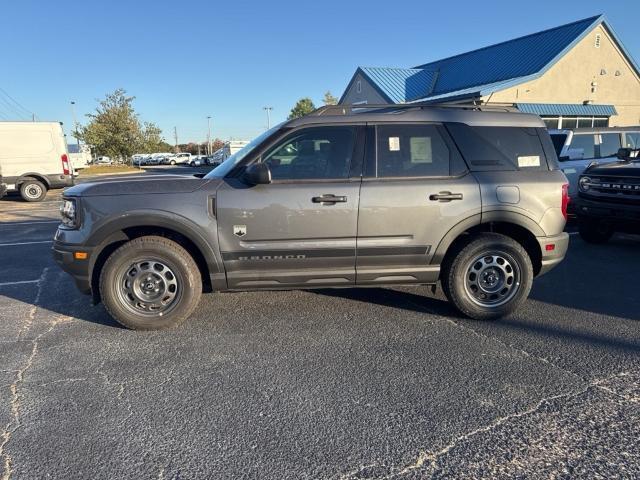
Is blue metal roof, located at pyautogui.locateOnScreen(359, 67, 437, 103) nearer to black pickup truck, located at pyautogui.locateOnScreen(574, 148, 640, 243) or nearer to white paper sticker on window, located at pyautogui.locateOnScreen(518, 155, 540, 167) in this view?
black pickup truck, located at pyautogui.locateOnScreen(574, 148, 640, 243)

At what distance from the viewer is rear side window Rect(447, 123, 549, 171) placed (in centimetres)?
423

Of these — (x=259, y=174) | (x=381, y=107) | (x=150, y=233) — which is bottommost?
(x=150, y=233)

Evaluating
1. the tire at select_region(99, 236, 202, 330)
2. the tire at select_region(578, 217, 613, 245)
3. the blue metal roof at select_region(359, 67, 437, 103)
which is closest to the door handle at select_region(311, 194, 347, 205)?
the tire at select_region(99, 236, 202, 330)

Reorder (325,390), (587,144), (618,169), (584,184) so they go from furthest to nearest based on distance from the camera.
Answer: (587,144) < (584,184) < (618,169) < (325,390)

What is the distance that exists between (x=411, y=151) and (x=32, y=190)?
597 inches

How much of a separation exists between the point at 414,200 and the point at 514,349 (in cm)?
151

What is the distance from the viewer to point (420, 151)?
13.8ft

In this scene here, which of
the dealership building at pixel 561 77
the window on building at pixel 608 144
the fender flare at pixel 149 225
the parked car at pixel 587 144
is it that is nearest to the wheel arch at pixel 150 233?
the fender flare at pixel 149 225

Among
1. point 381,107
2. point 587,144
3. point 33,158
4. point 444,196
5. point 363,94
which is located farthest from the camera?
point 363,94

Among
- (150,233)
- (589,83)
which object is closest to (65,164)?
(150,233)

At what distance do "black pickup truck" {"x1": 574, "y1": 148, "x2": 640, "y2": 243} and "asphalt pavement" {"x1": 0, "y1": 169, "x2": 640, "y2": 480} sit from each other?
2.43 meters

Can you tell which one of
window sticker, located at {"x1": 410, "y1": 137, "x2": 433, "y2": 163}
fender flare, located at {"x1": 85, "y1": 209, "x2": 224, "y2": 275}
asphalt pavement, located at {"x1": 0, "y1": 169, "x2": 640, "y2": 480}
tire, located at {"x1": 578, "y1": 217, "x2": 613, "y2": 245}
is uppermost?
window sticker, located at {"x1": 410, "y1": 137, "x2": 433, "y2": 163}

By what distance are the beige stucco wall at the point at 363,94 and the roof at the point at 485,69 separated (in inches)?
22.0

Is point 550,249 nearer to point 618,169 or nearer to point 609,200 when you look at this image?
point 609,200
